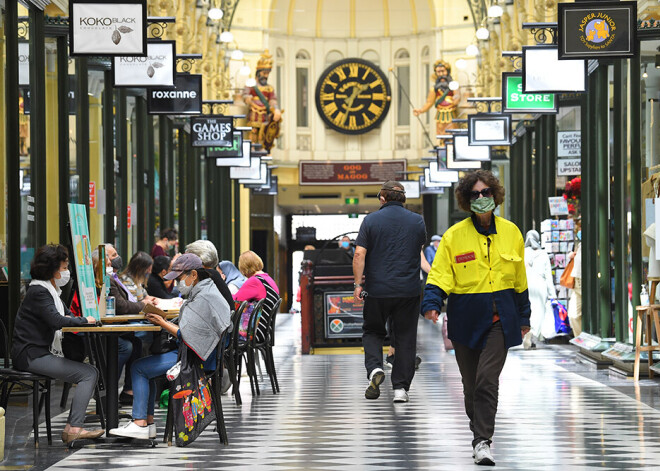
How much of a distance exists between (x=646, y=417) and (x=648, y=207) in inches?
133

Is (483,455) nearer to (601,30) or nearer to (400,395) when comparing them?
(400,395)

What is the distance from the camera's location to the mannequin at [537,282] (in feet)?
57.7

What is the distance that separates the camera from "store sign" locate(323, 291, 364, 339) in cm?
1600

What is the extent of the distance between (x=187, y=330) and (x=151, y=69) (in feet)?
19.6

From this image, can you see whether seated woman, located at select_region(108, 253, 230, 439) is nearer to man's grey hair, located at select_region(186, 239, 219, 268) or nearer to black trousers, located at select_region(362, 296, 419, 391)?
man's grey hair, located at select_region(186, 239, 219, 268)

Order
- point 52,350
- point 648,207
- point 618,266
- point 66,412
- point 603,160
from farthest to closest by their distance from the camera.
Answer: point 603,160 < point 618,266 < point 648,207 < point 66,412 < point 52,350

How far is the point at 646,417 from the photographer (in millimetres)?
9266

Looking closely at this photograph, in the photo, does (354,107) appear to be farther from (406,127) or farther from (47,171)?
(47,171)

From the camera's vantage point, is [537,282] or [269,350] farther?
[537,282]

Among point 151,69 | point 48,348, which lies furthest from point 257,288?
point 48,348

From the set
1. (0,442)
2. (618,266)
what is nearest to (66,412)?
(0,442)

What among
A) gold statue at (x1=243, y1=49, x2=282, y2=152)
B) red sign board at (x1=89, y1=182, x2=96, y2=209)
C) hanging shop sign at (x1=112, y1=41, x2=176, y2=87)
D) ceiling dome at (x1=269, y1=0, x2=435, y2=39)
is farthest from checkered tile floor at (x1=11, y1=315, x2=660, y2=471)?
ceiling dome at (x1=269, y1=0, x2=435, y2=39)

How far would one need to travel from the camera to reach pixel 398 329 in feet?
33.5

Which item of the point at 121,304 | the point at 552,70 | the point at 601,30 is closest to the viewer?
the point at 121,304
